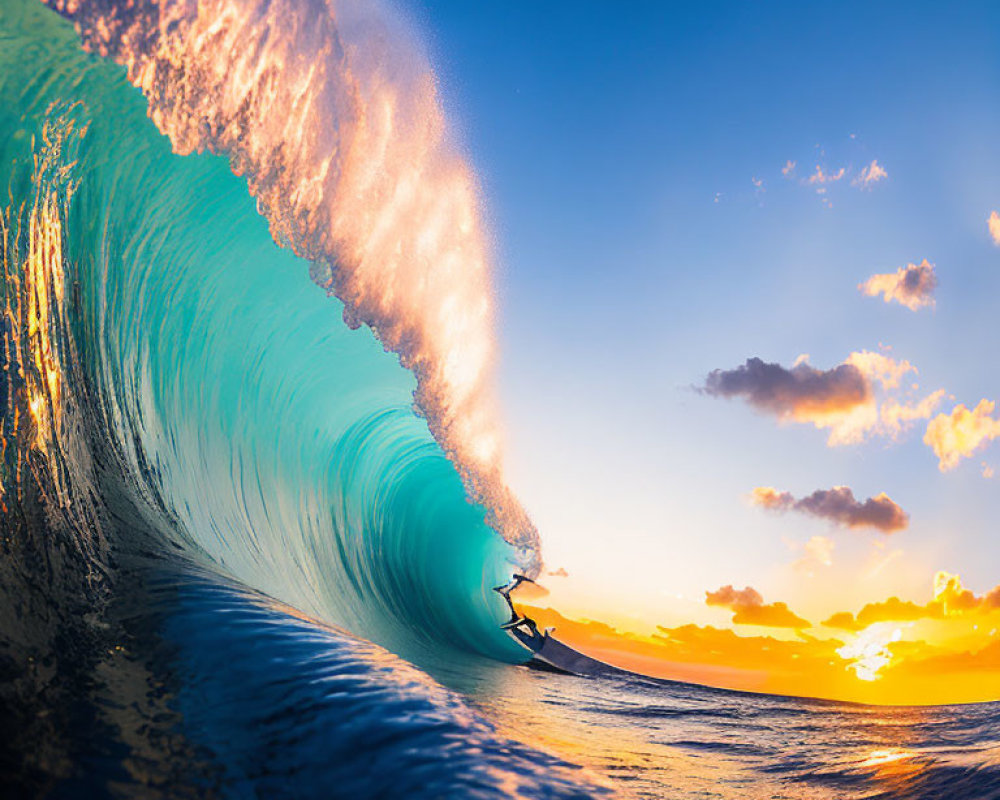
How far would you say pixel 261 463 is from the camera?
623 cm

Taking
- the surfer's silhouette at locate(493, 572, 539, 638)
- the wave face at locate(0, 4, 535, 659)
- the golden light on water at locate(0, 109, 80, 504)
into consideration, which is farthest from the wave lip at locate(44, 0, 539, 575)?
A: the surfer's silhouette at locate(493, 572, 539, 638)

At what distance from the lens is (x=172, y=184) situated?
4910 millimetres

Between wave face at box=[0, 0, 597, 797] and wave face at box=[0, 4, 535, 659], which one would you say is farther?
wave face at box=[0, 4, 535, 659]

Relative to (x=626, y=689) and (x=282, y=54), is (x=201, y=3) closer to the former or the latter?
(x=282, y=54)

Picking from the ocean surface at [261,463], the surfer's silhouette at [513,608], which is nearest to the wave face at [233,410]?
the ocean surface at [261,463]

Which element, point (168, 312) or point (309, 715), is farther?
point (168, 312)

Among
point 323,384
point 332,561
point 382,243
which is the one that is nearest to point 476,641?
point 332,561

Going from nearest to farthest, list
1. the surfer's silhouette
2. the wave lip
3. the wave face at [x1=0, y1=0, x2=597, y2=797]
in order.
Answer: the wave face at [x1=0, y1=0, x2=597, y2=797] → the wave lip → the surfer's silhouette

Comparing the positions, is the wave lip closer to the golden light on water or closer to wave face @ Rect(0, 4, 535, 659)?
wave face @ Rect(0, 4, 535, 659)

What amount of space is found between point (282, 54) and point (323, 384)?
3874 mm

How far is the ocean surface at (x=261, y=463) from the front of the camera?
58.3 inches

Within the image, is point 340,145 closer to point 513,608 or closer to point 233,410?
point 233,410

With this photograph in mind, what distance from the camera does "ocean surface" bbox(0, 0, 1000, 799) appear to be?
1.48 meters

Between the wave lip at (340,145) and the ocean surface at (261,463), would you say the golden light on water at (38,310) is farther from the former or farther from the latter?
the wave lip at (340,145)
